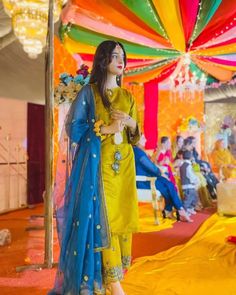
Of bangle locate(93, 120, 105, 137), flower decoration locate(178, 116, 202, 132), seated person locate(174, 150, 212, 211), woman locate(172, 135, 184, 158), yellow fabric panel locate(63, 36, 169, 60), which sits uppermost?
yellow fabric panel locate(63, 36, 169, 60)

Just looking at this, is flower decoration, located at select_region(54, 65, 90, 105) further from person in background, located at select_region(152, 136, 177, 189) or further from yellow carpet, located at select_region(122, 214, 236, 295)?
person in background, located at select_region(152, 136, 177, 189)

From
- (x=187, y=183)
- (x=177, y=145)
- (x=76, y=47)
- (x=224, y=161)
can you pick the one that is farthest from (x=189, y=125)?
(x=76, y=47)

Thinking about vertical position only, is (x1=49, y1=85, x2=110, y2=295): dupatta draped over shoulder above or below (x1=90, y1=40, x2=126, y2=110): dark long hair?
below

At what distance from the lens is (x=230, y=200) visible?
5.13 m

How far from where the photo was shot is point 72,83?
2938mm

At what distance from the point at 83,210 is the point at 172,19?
2.87m

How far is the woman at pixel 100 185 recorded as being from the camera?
2055 millimetres

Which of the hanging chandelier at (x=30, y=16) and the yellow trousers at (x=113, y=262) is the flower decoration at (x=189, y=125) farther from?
the yellow trousers at (x=113, y=262)

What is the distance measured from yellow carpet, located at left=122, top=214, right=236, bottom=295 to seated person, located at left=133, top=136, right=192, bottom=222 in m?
1.13

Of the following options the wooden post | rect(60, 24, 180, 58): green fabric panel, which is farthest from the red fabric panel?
the wooden post

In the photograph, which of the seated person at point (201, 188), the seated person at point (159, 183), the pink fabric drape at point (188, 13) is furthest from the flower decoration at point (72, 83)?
the seated person at point (201, 188)

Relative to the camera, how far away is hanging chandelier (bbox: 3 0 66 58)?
395 cm

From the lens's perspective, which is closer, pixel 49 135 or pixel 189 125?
pixel 49 135

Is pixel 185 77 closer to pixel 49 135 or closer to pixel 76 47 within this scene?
pixel 76 47
